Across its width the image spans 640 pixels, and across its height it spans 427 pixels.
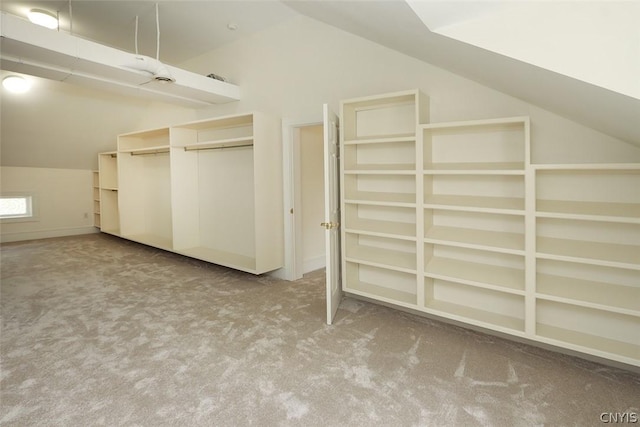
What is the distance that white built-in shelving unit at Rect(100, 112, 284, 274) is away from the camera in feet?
13.3

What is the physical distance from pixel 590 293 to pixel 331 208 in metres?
1.94

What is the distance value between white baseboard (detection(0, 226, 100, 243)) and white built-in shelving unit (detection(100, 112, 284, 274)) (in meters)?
2.59

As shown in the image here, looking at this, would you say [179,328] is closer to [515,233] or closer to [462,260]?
[462,260]

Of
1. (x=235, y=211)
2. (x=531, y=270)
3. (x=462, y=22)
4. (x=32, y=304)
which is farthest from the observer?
(x=235, y=211)

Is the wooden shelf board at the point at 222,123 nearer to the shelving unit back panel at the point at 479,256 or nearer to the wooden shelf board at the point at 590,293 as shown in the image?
the shelving unit back panel at the point at 479,256

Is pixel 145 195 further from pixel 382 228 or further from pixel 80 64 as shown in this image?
pixel 382 228

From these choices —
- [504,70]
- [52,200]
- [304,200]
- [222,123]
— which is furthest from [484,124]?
[52,200]

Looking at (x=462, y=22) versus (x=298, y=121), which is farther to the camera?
(x=298, y=121)

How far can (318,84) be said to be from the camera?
3.76 m

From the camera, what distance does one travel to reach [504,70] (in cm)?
181

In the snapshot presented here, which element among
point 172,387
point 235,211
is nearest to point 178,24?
point 235,211

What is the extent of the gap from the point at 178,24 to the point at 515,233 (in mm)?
4283

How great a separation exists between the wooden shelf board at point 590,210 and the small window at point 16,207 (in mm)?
8860

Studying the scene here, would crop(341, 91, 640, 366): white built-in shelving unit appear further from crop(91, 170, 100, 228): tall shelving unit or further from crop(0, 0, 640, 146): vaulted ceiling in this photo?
crop(91, 170, 100, 228): tall shelving unit
